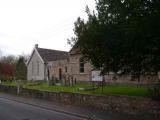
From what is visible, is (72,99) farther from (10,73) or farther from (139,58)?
(10,73)

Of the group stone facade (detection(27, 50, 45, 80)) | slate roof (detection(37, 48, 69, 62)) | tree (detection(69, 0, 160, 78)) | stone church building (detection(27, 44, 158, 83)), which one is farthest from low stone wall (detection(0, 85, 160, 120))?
slate roof (detection(37, 48, 69, 62))

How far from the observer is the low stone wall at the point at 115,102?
14.5 meters

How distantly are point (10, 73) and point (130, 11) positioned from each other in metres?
45.2

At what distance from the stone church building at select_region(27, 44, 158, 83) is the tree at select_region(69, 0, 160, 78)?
9706 millimetres

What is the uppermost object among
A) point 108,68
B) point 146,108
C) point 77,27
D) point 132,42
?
point 77,27

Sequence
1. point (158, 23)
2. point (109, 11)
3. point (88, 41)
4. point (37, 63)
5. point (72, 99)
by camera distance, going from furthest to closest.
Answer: point (37, 63), point (72, 99), point (88, 41), point (109, 11), point (158, 23)

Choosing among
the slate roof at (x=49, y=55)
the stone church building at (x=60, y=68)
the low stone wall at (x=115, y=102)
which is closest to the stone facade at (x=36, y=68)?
the stone church building at (x=60, y=68)

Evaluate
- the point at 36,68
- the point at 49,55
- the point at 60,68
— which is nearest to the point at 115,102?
the point at 60,68

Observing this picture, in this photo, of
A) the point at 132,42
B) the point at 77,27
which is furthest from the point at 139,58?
the point at 77,27

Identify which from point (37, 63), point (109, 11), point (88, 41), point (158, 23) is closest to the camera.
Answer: point (158, 23)

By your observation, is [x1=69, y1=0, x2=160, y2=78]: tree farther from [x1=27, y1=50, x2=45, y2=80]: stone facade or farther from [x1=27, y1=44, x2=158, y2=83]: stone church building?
[x1=27, y1=50, x2=45, y2=80]: stone facade

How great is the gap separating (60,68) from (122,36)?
95.5 ft

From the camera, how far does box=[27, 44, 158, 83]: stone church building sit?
109 ft

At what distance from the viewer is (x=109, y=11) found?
53.1 ft
